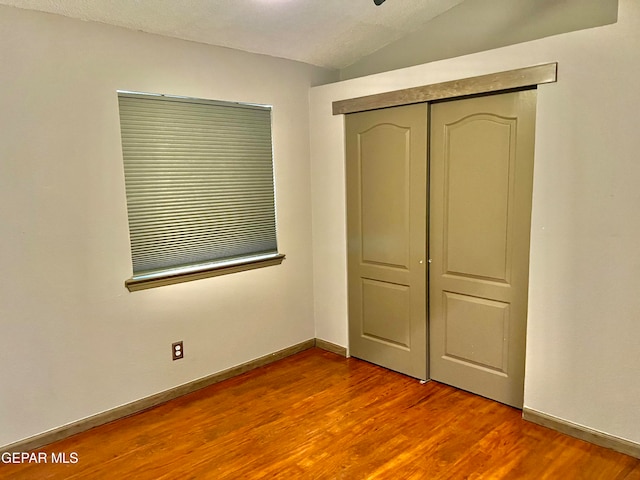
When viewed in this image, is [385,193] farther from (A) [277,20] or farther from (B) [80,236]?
(B) [80,236]

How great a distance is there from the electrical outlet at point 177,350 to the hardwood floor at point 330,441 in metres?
0.29

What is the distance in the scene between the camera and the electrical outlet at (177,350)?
3.05 metres

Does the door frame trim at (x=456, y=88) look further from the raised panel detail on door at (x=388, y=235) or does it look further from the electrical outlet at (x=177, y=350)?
the electrical outlet at (x=177, y=350)

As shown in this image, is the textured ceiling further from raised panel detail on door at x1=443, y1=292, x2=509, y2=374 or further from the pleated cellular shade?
raised panel detail on door at x1=443, y1=292, x2=509, y2=374

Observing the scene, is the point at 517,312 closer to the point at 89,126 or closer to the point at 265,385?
the point at 265,385

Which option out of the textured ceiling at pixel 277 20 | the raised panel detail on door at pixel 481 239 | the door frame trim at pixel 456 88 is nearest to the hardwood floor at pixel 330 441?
the raised panel detail on door at pixel 481 239

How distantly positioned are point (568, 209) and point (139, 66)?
257cm

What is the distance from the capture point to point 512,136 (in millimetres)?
2637

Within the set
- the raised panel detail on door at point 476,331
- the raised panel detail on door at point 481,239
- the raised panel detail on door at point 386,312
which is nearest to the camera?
the raised panel detail on door at point 481,239

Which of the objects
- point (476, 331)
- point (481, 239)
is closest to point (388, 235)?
point (481, 239)

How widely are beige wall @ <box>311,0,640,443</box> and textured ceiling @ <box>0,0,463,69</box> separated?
725 mm

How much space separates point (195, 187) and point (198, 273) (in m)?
0.58

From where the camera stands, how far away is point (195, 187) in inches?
122

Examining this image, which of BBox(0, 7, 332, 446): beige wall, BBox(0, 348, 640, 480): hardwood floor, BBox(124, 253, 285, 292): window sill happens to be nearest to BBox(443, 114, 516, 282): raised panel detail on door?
BBox(0, 348, 640, 480): hardwood floor
